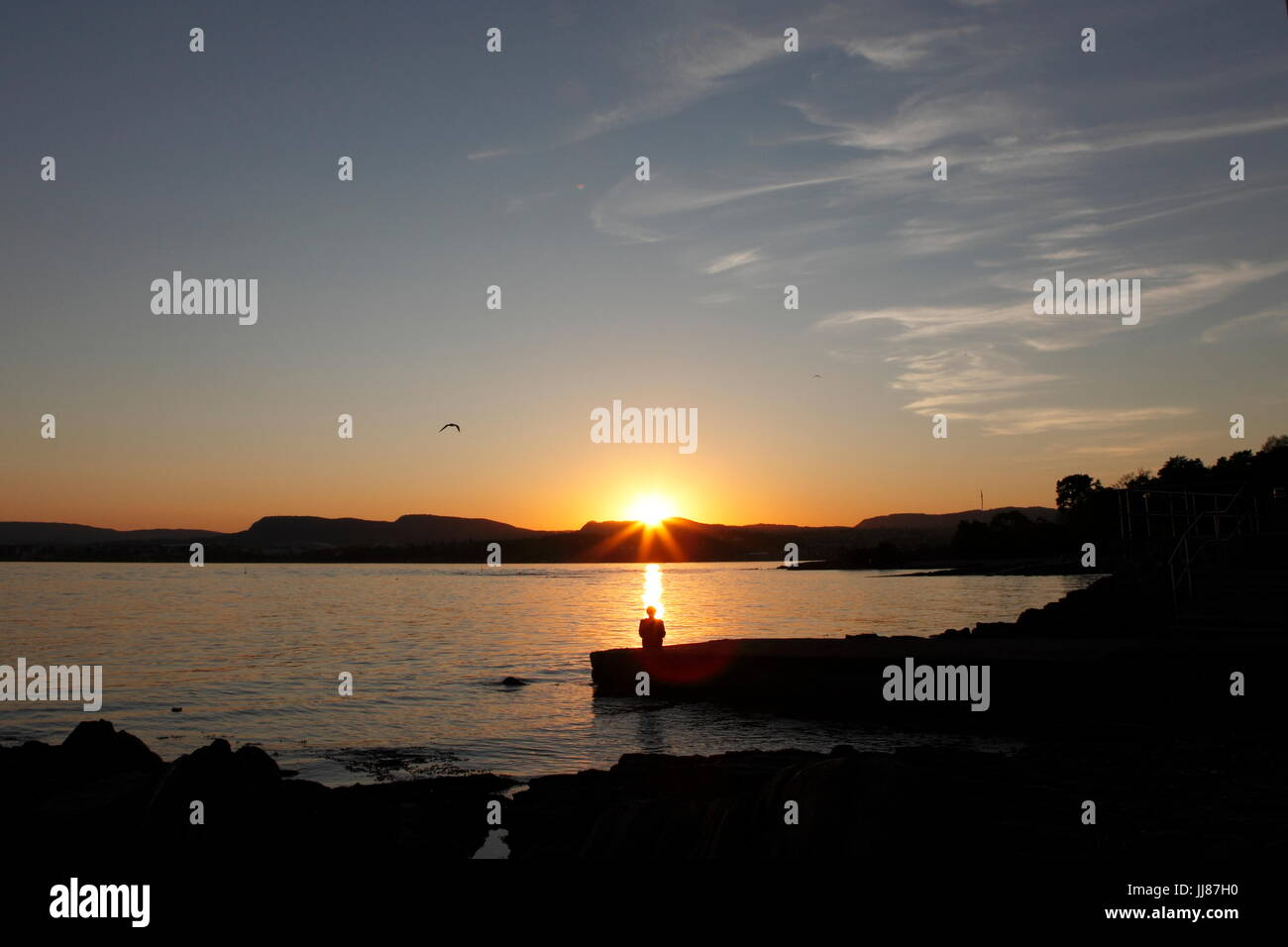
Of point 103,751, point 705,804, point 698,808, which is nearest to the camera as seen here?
point 698,808

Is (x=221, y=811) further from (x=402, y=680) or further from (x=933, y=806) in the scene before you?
(x=402, y=680)

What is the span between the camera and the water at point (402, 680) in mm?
21281

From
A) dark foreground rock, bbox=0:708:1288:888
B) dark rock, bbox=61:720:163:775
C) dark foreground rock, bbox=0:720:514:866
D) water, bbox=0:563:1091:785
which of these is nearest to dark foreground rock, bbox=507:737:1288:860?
dark foreground rock, bbox=0:708:1288:888

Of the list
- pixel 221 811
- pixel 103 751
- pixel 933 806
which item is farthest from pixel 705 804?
pixel 103 751

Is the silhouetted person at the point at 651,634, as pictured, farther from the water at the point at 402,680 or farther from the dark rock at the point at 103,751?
the dark rock at the point at 103,751

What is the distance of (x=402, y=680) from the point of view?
35.2 metres

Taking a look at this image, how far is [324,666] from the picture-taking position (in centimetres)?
3919

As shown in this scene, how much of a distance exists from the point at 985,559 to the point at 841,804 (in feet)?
657

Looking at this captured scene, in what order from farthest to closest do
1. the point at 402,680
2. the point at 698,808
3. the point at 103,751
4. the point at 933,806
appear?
the point at 402,680 → the point at 103,751 → the point at 698,808 → the point at 933,806

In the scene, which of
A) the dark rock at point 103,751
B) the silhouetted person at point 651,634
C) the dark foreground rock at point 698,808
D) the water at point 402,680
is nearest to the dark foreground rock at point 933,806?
the dark foreground rock at point 698,808

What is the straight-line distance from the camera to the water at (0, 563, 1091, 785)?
21281 millimetres

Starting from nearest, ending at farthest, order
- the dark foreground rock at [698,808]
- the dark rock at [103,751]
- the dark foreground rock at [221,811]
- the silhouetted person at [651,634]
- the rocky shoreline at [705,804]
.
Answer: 1. the dark foreground rock at [698,808]
2. the rocky shoreline at [705,804]
3. the dark foreground rock at [221,811]
4. the dark rock at [103,751]
5. the silhouetted person at [651,634]

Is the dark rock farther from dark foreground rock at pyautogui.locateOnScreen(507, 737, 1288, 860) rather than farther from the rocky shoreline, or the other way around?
dark foreground rock at pyautogui.locateOnScreen(507, 737, 1288, 860)

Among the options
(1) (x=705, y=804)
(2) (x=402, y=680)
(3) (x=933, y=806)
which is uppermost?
(3) (x=933, y=806)
